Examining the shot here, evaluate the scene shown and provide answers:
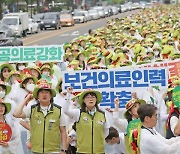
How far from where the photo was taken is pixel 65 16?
197 ft

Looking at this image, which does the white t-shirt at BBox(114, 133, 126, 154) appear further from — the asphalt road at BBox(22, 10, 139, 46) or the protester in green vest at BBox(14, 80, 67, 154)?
the asphalt road at BBox(22, 10, 139, 46)

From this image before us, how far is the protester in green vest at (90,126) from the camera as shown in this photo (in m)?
8.60

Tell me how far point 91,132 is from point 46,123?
1.86ft

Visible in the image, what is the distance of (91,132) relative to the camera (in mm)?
8602

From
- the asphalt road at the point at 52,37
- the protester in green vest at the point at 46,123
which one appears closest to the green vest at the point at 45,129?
the protester in green vest at the point at 46,123

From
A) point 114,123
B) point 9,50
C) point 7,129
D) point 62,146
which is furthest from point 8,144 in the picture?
point 9,50

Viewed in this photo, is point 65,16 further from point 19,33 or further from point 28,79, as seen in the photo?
point 28,79

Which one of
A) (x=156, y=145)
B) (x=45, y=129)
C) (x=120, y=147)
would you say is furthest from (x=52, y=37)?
(x=156, y=145)

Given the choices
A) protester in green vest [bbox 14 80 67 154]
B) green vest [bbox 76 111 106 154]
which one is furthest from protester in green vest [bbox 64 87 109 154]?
protester in green vest [bbox 14 80 67 154]

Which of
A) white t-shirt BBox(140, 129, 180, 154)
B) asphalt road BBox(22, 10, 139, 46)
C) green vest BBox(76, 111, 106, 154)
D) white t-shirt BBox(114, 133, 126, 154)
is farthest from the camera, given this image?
asphalt road BBox(22, 10, 139, 46)

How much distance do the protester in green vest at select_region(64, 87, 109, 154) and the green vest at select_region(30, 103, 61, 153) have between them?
27 centimetres

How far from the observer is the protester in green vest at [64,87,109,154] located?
8602 mm

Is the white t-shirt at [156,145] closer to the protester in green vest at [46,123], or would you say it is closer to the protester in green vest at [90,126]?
the protester in green vest at [90,126]

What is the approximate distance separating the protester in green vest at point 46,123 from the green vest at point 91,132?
0.71 feet
